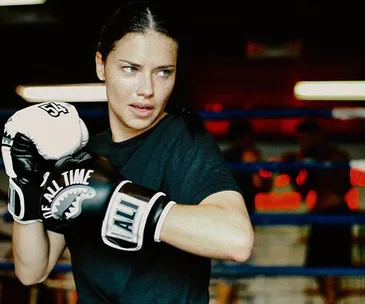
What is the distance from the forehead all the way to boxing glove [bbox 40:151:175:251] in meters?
0.29

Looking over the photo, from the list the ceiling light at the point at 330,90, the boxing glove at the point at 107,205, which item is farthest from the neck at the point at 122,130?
the ceiling light at the point at 330,90

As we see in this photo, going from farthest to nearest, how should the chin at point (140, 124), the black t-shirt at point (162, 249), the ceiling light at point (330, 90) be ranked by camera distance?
1. the ceiling light at point (330, 90)
2. the chin at point (140, 124)
3. the black t-shirt at point (162, 249)

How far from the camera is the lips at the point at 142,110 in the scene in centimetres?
140

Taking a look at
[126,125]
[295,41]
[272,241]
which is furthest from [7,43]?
[126,125]

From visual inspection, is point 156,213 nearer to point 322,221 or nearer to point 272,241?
point 322,221

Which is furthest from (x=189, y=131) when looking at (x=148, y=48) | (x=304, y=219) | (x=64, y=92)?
(x=64, y=92)

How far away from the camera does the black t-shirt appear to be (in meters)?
1.31

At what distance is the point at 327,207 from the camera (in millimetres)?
3875

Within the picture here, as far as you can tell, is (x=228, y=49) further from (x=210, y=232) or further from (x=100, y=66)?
(x=210, y=232)

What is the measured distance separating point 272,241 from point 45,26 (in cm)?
370

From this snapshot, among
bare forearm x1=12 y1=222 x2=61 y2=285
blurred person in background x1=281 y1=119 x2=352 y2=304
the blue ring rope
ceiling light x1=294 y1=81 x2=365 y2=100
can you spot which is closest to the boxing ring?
the blue ring rope

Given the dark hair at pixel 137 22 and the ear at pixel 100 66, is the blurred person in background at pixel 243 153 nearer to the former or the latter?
the ear at pixel 100 66

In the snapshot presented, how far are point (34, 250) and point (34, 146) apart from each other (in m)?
0.31

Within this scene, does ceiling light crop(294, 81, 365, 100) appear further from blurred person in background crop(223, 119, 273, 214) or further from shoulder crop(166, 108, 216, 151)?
shoulder crop(166, 108, 216, 151)
